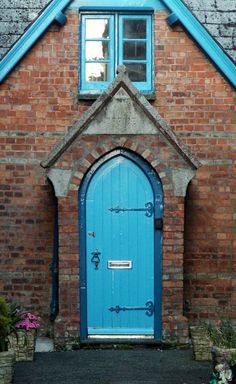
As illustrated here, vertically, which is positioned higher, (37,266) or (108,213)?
(108,213)

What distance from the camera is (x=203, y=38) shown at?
11.2 metres

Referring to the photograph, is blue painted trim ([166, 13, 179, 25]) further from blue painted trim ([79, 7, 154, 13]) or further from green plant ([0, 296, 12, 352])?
green plant ([0, 296, 12, 352])

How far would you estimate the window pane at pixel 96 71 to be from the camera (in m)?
11.5

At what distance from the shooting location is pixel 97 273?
10617 mm

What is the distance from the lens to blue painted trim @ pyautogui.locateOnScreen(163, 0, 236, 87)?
11180 mm

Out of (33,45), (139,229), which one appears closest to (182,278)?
(139,229)

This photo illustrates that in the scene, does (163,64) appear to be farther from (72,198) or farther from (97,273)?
(97,273)

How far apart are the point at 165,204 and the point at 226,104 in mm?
2141

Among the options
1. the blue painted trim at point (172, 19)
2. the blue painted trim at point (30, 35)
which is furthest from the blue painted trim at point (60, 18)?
the blue painted trim at point (172, 19)

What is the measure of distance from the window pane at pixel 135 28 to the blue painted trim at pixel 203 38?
0.55 metres

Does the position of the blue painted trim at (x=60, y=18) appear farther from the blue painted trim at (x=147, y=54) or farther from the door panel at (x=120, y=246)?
the door panel at (x=120, y=246)

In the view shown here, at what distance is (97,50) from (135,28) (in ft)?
2.33

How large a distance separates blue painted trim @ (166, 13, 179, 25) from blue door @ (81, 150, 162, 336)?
7.91ft

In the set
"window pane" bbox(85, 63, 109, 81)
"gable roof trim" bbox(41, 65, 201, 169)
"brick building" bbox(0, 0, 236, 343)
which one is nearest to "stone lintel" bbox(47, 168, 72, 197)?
"gable roof trim" bbox(41, 65, 201, 169)
